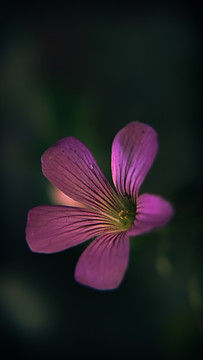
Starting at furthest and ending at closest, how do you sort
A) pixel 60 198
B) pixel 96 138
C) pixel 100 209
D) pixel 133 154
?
pixel 96 138 → pixel 60 198 → pixel 100 209 → pixel 133 154

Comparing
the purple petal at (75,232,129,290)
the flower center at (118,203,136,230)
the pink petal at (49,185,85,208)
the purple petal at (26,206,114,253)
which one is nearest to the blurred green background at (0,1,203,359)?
the pink petal at (49,185,85,208)

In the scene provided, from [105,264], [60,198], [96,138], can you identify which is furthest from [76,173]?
[96,138]

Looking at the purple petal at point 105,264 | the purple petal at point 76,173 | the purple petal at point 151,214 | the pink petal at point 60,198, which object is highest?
the purple petal at point 76,173

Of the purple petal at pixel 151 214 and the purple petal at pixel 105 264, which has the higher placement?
the purple petal at pixel 151 214

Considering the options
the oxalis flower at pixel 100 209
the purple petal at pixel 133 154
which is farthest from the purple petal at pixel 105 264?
the purple petal at pixel 133 154

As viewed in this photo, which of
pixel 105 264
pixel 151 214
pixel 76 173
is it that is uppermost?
pixel 76 173

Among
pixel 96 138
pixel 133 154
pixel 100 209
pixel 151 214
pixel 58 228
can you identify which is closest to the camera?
pixel 151 214

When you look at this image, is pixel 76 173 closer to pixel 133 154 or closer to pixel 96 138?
pixel 133 154

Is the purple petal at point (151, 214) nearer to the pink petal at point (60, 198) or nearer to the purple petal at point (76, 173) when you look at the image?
the purple petal at point (76, 173)
